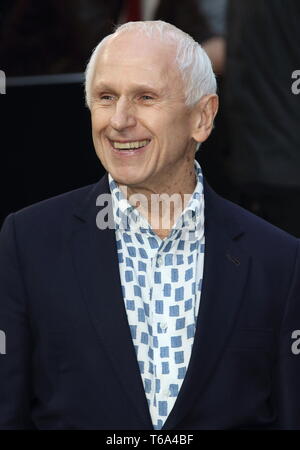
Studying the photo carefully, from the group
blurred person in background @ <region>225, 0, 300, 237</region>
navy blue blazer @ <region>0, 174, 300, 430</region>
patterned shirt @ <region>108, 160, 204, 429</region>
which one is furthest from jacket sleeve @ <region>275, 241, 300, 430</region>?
blurred person in background @ <region>225, 0, 300, 237</region>

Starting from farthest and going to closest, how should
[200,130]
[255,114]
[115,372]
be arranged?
[255,114] → [200,130] → [115,372]

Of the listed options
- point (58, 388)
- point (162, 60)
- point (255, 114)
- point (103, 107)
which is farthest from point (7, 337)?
point (255, 114)

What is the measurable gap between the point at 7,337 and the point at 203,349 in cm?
61

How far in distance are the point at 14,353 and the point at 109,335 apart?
31 cm

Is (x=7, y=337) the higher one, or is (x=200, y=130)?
(x=200, y=130)

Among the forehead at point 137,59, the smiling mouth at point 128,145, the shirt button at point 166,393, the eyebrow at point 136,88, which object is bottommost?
the shirt button at point 166,393

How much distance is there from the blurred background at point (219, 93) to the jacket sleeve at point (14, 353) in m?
2.84

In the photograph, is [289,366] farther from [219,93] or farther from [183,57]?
[219,93]

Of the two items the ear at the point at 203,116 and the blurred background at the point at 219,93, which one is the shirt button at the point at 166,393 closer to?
the ear at the point at 203,116

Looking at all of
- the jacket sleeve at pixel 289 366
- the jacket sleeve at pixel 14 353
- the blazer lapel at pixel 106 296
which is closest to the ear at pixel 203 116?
the blazer lapel at pixel 106 296

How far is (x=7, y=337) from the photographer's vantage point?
3.36 metres

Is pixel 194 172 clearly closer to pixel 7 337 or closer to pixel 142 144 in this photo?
pixel 142 144

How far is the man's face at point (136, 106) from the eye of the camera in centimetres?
333
